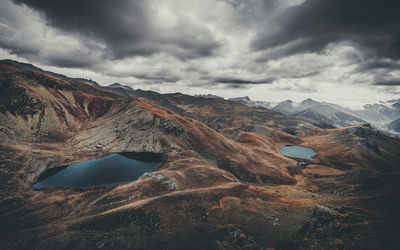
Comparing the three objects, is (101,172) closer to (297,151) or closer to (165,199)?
(165,199)

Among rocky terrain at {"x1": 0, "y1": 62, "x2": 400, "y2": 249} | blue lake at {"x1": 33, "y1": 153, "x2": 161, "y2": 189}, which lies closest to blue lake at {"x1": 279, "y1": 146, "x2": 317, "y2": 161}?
rocky terrain at {"x1": 0, "y1": 62, "x2": 400, "y2": 249}

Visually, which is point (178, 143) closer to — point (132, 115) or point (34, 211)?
point (132, 115)

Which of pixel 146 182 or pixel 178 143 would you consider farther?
pixel 178 143

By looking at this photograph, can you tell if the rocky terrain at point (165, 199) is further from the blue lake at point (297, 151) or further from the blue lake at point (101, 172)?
the blue lake at point (297, 151)

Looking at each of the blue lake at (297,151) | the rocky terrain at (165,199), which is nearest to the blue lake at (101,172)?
the rocky terrain at (165,199)

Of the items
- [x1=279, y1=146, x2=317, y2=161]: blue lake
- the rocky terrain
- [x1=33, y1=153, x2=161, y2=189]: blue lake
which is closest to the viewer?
the rocky terrain

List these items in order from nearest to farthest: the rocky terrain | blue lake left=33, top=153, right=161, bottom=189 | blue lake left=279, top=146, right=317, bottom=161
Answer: the rocky terrain < blue lake left=33, top=153, right=161, bottom=189 < blue lake left=279, top=146, right=317, bottom=161

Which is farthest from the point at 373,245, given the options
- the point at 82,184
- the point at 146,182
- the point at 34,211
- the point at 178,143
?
the point at 178,143

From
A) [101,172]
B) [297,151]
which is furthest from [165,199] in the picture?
[297,151]

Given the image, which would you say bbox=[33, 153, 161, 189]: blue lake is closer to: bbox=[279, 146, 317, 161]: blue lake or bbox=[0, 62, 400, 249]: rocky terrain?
bbox=[0, 62, 400, 249]: rocky terrain
